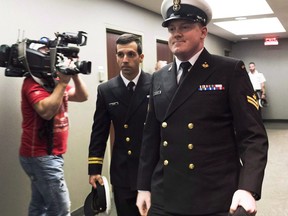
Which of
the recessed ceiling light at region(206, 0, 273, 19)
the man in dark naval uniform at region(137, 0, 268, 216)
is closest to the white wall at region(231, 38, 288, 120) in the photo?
the recessed ceiling light at region(206, 0, 273, 19)

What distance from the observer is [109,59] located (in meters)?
4.13

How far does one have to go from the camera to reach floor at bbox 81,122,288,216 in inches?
130

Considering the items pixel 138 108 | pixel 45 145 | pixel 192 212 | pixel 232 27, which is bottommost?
pixel 192 212

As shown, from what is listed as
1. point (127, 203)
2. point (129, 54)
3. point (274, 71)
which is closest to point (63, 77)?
point (129, 54)

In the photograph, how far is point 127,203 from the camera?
5.98 ft

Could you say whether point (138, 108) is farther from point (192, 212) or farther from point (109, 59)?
point (109, 59)

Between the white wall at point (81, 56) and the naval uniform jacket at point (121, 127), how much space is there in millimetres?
986

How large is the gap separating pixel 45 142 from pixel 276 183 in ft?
10.2

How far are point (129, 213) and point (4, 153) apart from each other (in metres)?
1.21

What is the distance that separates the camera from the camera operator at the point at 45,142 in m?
2.09

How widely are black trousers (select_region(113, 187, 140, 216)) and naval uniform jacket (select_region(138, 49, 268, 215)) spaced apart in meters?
0.53

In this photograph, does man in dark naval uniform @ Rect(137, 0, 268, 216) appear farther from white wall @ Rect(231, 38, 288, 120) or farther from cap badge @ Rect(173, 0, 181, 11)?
white wall @ Rect(231, 38, 288, 120)

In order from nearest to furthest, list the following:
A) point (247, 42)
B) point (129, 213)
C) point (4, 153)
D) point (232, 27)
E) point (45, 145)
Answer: point (129, 213) → point (45, 145) → point (4, 153) → point (232, 27) → point (247, 42)

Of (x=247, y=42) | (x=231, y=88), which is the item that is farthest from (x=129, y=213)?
(x=247, y=42)
